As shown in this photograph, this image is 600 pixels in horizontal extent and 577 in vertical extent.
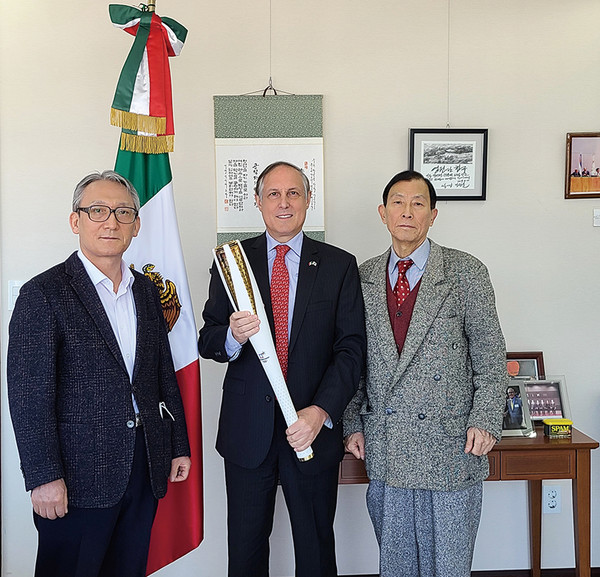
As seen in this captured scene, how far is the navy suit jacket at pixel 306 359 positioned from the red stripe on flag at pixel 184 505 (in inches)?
10.2

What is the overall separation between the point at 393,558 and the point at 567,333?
57.5 inches

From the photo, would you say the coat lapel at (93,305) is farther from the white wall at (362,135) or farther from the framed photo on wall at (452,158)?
the framed photo on wall at (452,158)

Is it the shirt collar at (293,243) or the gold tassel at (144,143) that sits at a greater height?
the gold tassel at (144,143)

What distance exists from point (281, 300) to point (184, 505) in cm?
90

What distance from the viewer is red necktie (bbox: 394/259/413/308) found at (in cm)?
216

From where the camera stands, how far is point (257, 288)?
2035mm

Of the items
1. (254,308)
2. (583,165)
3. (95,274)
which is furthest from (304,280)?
(583,165)

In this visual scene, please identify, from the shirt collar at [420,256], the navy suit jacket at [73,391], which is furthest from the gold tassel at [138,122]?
the shirt collar at [420,256]

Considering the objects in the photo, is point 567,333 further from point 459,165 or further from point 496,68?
point 496,68

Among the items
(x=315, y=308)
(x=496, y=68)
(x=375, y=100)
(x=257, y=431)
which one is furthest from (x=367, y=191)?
(x=257, y=431)

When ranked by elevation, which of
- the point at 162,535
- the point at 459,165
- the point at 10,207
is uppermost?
the point at 459,165

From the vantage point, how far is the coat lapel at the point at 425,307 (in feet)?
6.74

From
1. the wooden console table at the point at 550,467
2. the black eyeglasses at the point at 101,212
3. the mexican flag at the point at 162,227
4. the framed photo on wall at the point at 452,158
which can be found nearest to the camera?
the black eyeglasses at the point at 101,212

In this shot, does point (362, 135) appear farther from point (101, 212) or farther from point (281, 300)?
point (101, 212)
